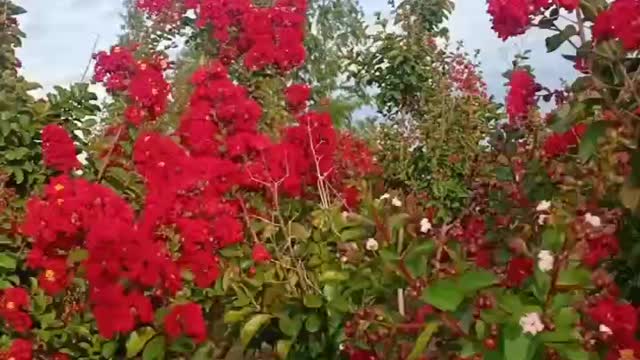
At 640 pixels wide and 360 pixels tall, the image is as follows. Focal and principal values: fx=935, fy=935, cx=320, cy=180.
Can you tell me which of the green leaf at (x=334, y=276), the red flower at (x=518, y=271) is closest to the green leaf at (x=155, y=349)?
the green leaf at (x=334, y=276)

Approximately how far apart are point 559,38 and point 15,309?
2284mm

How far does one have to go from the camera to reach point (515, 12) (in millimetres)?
3092

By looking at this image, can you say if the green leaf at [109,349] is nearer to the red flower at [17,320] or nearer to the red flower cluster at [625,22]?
the red flower at [17,320]

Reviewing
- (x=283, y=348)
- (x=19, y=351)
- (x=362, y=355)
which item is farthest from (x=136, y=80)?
(x=362, y=355)

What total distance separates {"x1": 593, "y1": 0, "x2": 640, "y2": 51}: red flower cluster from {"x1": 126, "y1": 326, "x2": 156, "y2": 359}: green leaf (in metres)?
1.75

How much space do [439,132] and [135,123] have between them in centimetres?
365

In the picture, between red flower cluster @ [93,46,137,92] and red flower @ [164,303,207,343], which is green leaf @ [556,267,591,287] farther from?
red flower cluster @ [93,46,137,92]

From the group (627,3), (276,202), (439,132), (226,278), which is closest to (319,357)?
(226,278)

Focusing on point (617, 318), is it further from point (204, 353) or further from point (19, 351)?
point (19, 351)

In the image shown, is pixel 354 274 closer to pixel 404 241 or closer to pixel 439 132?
pixel 404 241

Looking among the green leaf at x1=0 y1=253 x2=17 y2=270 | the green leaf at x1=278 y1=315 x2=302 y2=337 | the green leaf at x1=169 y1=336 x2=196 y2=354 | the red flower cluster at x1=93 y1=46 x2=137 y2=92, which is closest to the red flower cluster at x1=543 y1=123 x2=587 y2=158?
the green leaf at x1=278 y1=315 x2=302 y2=337

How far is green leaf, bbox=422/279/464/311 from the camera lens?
2.08 m

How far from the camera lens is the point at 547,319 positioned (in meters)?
1.98

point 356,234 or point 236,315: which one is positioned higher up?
point 356,234
